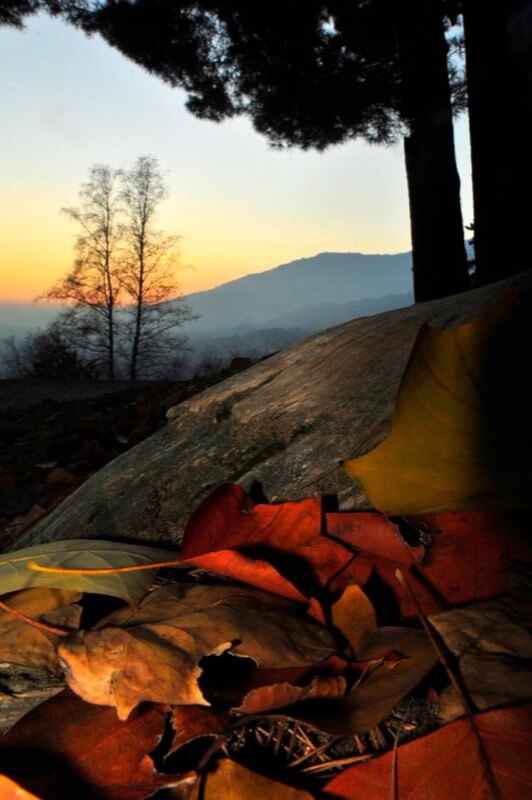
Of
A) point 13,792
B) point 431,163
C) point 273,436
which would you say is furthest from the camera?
point 431,163

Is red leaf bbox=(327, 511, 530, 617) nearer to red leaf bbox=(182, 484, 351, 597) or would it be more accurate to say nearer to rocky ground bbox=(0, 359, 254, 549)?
red leaf bbox=(182, 484, 351, 597)

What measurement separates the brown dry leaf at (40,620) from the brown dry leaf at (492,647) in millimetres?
475

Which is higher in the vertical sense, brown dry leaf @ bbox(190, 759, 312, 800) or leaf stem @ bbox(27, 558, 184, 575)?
leaf stem @ bbox(27, 558, 184, 575)

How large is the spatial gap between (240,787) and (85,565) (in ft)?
1.53

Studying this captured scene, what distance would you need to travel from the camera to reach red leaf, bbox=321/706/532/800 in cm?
55

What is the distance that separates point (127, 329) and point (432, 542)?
70.6ft

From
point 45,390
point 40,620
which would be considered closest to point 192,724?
point 40,620

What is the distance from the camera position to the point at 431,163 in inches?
276

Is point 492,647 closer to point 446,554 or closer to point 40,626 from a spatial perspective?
point 446,554

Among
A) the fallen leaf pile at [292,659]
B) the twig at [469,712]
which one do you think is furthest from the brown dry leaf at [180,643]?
the twig at [469,712]

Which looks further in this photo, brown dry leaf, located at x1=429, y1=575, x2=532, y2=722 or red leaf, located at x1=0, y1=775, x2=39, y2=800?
brown dry leaf, located at x1=429, y1=575, x2=532, y2=722

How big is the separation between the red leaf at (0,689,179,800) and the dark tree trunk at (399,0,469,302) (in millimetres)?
6483

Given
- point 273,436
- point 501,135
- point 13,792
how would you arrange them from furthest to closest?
1. point 501,135
2. point 273,436
3. point 13,792

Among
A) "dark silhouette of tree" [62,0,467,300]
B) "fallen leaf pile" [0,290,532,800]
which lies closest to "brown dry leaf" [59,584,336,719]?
"fallen leaf pile" [0,290,532,800]
